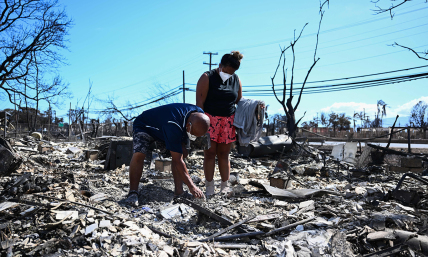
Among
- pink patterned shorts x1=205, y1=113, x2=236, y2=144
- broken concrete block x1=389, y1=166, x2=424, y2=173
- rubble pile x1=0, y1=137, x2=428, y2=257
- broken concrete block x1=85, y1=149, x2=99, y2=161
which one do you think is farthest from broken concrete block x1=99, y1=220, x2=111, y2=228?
broken concrete block x1=389, y1=166, x2=424, y2=173

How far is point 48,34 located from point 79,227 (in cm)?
2068

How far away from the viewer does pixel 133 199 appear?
10.0 ft

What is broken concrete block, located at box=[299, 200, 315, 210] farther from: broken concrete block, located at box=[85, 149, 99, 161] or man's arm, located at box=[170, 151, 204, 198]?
broken concrete block, located at box=[85, 149, 99, 161]

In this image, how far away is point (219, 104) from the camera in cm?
366

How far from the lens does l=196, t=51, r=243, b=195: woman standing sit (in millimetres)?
3598

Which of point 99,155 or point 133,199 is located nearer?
point 133,199

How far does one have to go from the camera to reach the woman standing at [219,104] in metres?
3.60

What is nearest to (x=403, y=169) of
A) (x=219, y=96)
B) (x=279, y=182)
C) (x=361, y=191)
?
(x=361, y=191)

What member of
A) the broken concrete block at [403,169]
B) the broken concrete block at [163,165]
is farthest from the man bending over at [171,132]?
the broken concrete block at [403,169]

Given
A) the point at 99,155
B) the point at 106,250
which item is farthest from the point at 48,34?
the point at 106,250

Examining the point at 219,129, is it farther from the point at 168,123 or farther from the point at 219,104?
the point at 168,123

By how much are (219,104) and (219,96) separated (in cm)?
11

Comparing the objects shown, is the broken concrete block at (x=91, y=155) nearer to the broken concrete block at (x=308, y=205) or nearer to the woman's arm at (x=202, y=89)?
the woman's arm at (x=202, y=89)

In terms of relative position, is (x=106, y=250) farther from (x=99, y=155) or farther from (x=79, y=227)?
(x=99, y=155)
